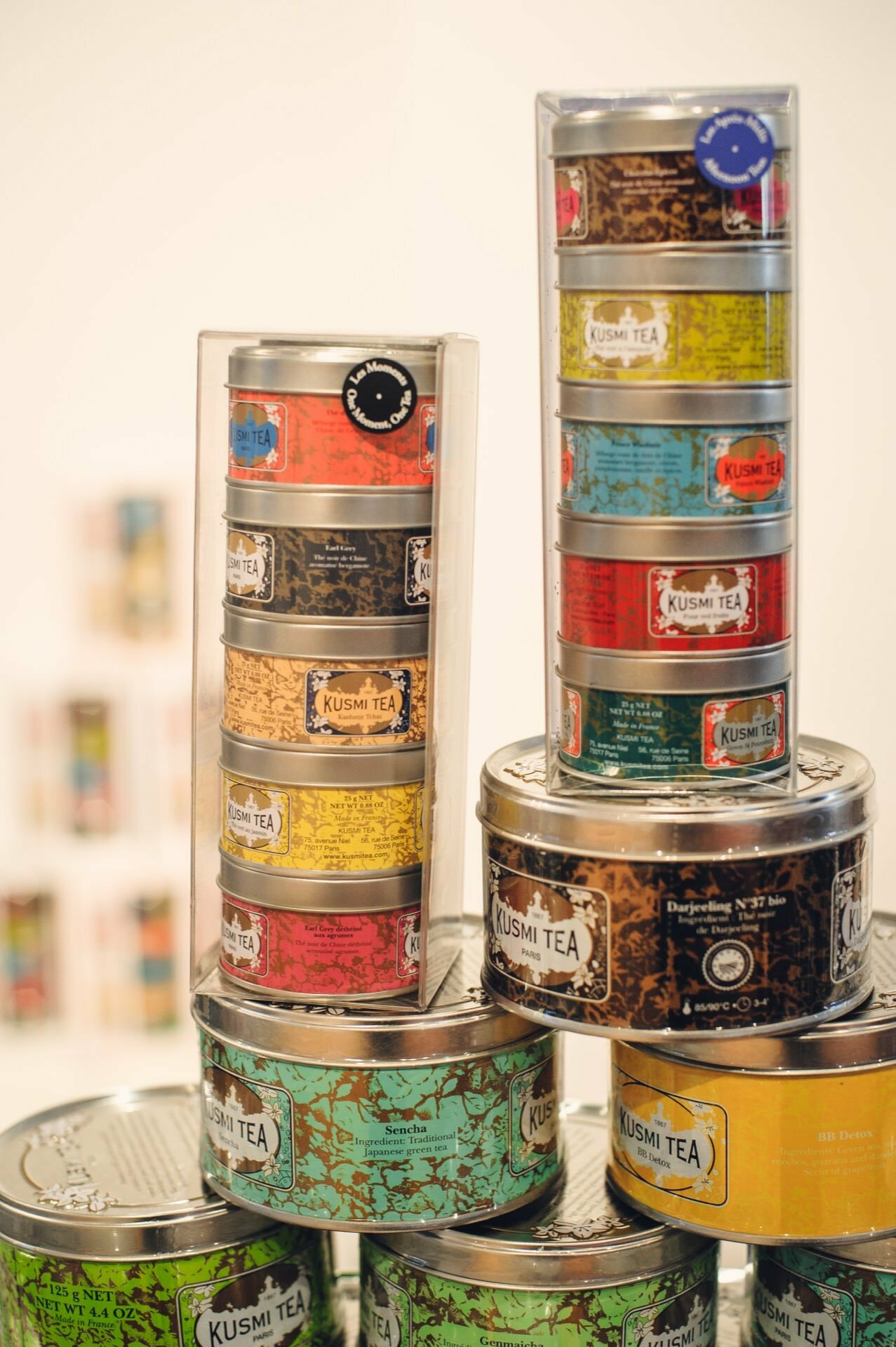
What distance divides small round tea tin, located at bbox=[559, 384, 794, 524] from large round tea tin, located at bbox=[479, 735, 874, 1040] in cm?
26

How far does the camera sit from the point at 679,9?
191 cm

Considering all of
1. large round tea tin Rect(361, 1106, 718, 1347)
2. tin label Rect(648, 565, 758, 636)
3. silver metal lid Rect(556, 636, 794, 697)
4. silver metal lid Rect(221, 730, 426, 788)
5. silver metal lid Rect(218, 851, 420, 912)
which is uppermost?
tin label Rect(648, 565, 758, 636)

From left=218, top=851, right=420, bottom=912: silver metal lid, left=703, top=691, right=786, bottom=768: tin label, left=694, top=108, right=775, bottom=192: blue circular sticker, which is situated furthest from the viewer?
left=218, top=851, right=420, bottom=912: silver metal lid

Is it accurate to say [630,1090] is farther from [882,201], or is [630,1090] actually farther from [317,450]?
[882,201]

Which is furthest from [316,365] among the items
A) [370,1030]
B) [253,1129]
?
[253,1129]

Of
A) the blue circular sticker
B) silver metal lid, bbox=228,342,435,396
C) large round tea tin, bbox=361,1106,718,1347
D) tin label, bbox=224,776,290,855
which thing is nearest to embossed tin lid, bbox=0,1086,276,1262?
large round tea tin, bbox=361,1106,718,1347

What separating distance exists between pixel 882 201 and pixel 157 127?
3.47ft

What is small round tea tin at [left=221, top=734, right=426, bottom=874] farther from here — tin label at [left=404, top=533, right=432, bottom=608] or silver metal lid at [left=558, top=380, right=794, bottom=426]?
silver metal lid at [left=558, top=380, right=794, bottom=426]

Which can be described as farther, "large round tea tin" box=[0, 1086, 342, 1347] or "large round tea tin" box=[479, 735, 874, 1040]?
Answer: "large round tea tin" box=[0, 1086, 342, 1347]

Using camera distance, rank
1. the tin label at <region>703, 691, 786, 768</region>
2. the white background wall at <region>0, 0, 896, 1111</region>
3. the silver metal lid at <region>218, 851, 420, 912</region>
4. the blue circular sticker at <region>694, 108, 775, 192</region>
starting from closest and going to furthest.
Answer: the blue circular sticker at <region>694, 108, 775, 192</region>
the tin label at <region>703, 691, 786, 768</region>
the silver metal lid at <region>218, 851, 420, 912</region>
the white background wall at <region>0, 0, 896, 1111</region>

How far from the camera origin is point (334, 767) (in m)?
1.34

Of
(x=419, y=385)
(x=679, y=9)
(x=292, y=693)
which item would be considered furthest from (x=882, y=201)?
(x=292, y=693)

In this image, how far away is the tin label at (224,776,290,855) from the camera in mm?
1364

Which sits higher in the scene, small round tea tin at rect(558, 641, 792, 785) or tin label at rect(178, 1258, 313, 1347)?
small round tea tin at rect(558, 641, 792, 785)
